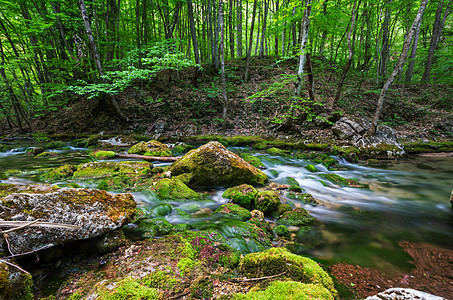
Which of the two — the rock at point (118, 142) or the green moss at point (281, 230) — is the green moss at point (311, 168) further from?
the rock at point (118, 142)

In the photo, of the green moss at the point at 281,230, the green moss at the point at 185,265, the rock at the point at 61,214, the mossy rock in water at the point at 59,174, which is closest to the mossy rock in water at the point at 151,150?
the mossy rock in water at the point at 59,174

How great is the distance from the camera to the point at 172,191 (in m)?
4.50

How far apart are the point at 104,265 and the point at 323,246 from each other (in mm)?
3318

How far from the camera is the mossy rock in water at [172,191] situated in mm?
4367

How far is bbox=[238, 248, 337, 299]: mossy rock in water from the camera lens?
1.94 m

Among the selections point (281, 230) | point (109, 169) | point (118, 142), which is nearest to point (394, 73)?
point (281, 230)

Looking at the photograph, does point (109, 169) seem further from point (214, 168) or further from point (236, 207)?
point (236, 207)

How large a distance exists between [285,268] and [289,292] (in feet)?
1.15

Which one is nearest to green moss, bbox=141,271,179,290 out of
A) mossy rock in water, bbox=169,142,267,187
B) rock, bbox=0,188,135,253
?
rock, bbox=0,188,135,253

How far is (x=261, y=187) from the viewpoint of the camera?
5602 mm

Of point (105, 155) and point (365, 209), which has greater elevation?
point (105, 155)

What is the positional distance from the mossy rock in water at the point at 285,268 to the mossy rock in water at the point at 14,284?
1.99 metres

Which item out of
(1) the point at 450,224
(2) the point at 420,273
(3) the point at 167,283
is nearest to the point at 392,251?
(2) the point at 420,273

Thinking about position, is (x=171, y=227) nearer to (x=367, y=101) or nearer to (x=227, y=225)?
(x=227, y=225)
